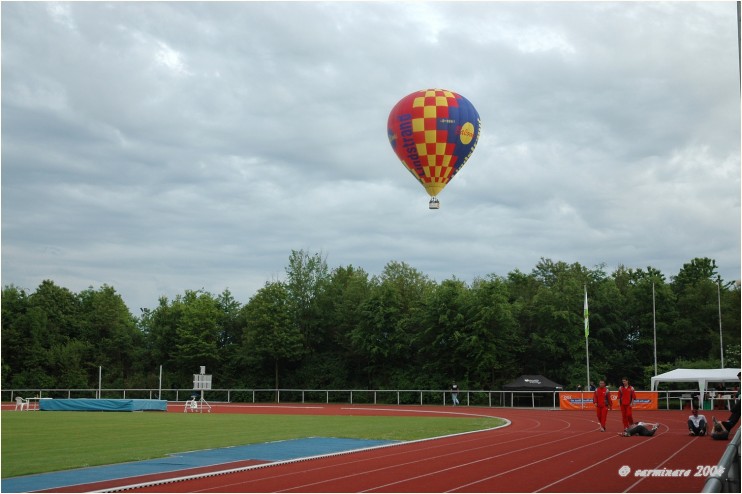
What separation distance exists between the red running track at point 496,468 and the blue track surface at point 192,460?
995 mm

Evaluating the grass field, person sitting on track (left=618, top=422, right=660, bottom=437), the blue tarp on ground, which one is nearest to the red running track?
person sitting on track (left=618, top=422, right=660, bottom=437)

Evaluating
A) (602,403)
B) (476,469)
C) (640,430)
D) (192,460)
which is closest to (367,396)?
(602,403)

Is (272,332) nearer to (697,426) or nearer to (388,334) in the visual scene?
(388,334)

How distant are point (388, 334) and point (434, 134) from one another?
3250 cm

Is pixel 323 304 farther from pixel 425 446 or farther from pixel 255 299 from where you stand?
pixel 425 446

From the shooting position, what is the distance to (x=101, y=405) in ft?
141

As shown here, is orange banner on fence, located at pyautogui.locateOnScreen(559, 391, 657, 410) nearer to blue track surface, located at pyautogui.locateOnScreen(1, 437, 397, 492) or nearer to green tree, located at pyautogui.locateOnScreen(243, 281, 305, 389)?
blue track surface, located at pyautogui.locateOnScreen(1, 437, 397, 492)

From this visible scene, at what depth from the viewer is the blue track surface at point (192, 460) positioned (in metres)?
13.6

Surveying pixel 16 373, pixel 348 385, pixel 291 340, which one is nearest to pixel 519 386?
pixel 348 385

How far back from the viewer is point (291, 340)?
213 feet

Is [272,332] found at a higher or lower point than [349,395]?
higher

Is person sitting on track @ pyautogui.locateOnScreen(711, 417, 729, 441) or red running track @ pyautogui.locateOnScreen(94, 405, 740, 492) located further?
person sitting on track @ pyautogui.locateOnScreen(711, 417, 729, 441)

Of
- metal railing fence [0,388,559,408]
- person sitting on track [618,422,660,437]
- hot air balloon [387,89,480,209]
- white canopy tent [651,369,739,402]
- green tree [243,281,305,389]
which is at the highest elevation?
hot air balloon [387,89,480,209]

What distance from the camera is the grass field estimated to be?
1727 centimetres
